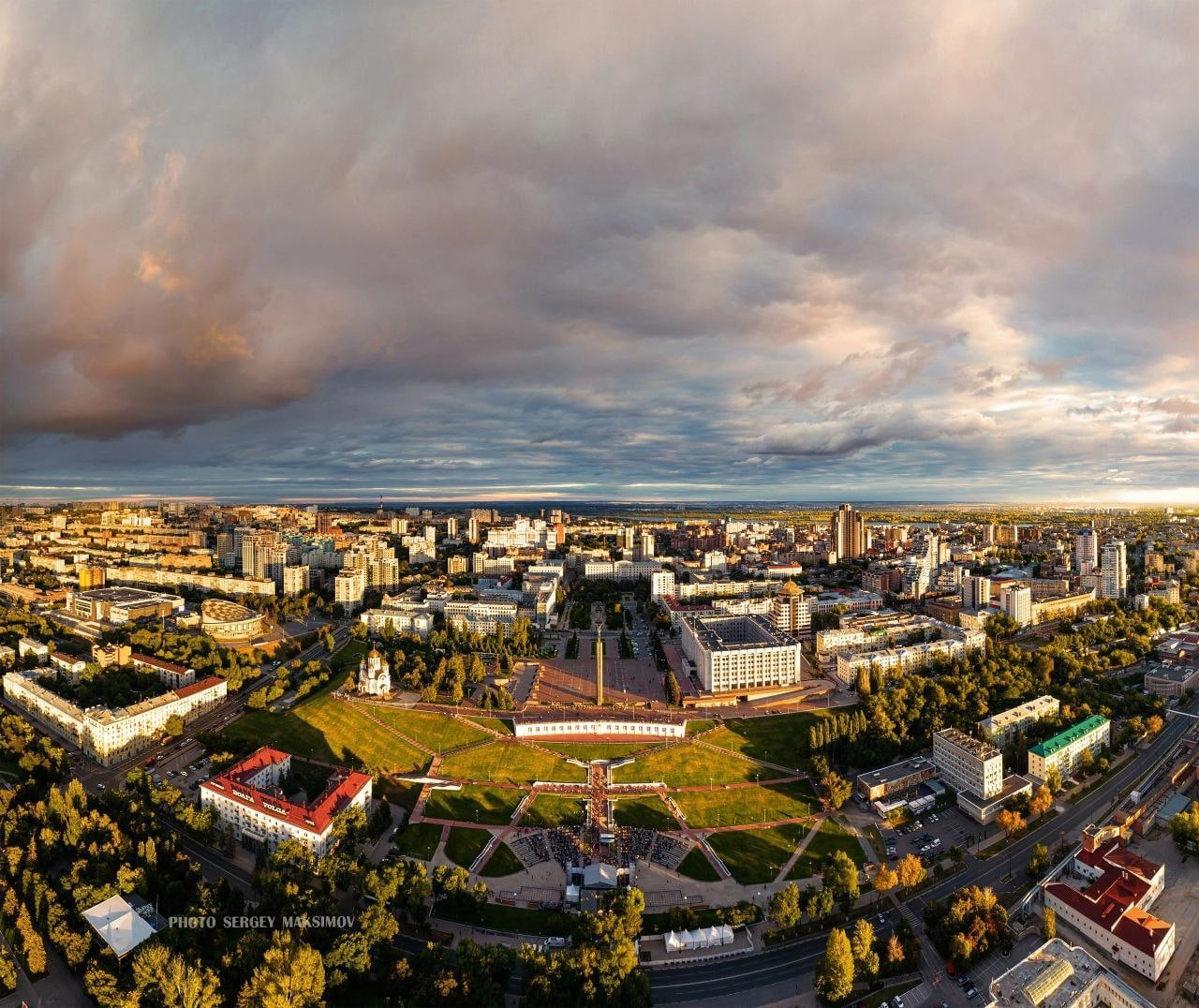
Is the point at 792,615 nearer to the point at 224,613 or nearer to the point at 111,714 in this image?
the point at 111,714

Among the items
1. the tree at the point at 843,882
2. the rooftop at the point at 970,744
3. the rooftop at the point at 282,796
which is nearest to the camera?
the tree at the point at 843,882

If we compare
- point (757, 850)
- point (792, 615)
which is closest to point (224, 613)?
point (757, 850)

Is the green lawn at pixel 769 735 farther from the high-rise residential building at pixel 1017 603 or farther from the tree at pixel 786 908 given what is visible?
the high-rise residential building at pixel 1017 603

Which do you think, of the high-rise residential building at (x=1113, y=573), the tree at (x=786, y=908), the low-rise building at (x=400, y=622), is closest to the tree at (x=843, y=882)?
the tree at (x=786, y=908)

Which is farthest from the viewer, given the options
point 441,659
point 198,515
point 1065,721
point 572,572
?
point 198,515

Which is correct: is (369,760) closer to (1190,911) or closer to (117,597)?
(1190,911)

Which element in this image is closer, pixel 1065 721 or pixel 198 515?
pixel 1065 721

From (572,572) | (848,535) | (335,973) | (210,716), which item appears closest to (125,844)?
(335,973)
